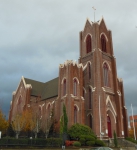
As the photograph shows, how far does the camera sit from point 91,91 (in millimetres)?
42625

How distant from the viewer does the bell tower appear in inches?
1550

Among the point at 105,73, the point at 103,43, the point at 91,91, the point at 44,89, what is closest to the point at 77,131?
the point at 91,91

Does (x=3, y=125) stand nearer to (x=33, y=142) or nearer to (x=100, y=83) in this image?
(x=33, y=142)

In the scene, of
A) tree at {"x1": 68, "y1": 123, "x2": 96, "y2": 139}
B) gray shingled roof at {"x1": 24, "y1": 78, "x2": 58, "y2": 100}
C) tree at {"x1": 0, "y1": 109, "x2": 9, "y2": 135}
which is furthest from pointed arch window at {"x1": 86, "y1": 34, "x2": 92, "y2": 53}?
tree at {"x1": 0, "y1": 109, "x2": 9, "y2": 135}

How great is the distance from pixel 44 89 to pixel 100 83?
70.9ft

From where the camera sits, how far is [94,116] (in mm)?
39000

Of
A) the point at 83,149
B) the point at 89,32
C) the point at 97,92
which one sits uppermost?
the point at 89,32

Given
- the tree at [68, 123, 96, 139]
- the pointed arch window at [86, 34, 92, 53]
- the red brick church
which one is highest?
the pointed arch window at [86, 34, 92, 53]

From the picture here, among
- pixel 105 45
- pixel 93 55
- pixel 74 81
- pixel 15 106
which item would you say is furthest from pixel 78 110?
pixel 15 106

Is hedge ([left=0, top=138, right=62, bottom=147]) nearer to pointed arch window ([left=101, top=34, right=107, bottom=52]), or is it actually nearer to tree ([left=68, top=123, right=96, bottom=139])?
tree ([left=68, top=123, right=96, bottom=139])

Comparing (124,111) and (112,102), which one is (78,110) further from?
(124,111)

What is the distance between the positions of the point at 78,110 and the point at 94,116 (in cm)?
347

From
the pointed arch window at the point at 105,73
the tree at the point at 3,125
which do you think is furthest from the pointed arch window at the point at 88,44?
the tree at the point at 3,125

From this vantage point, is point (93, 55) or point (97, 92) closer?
point (97, 92)
